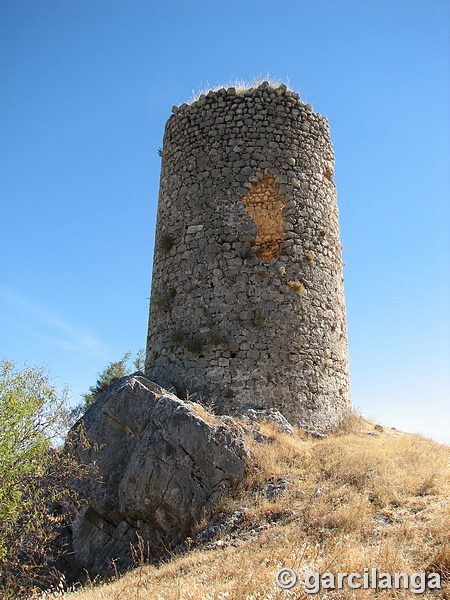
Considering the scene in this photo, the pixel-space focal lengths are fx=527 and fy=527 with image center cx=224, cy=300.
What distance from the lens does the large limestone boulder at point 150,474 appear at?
22.7 ft

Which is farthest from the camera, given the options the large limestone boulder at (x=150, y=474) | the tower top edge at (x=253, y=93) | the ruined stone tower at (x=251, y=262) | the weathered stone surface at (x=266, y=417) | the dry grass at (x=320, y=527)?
the tower top edge at (x=253, y=93)

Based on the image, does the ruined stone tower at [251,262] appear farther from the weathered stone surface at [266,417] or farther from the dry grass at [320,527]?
the dry grass at [320,527]

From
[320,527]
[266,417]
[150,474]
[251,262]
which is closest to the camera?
[320,527]

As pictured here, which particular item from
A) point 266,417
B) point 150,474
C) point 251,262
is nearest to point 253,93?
point 251,262

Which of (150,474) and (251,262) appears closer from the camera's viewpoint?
(150,474)

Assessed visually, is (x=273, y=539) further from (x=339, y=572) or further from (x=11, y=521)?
(x=11, y=521)

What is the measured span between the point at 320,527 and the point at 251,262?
208 inches

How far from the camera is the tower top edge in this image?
35.1 ft

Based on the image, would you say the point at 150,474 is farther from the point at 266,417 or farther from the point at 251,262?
the point at 251,262

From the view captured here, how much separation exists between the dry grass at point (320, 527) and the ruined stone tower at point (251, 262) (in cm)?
142

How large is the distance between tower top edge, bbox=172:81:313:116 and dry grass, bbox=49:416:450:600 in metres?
6.61

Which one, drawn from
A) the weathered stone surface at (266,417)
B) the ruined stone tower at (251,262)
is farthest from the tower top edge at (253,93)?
the weathered stone surface at (266,417)

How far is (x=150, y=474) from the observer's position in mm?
7211

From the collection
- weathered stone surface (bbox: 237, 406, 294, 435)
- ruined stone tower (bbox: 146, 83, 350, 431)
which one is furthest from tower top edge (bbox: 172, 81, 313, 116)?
weathered stone surface (bbox: 237, 406, 294, 435)
